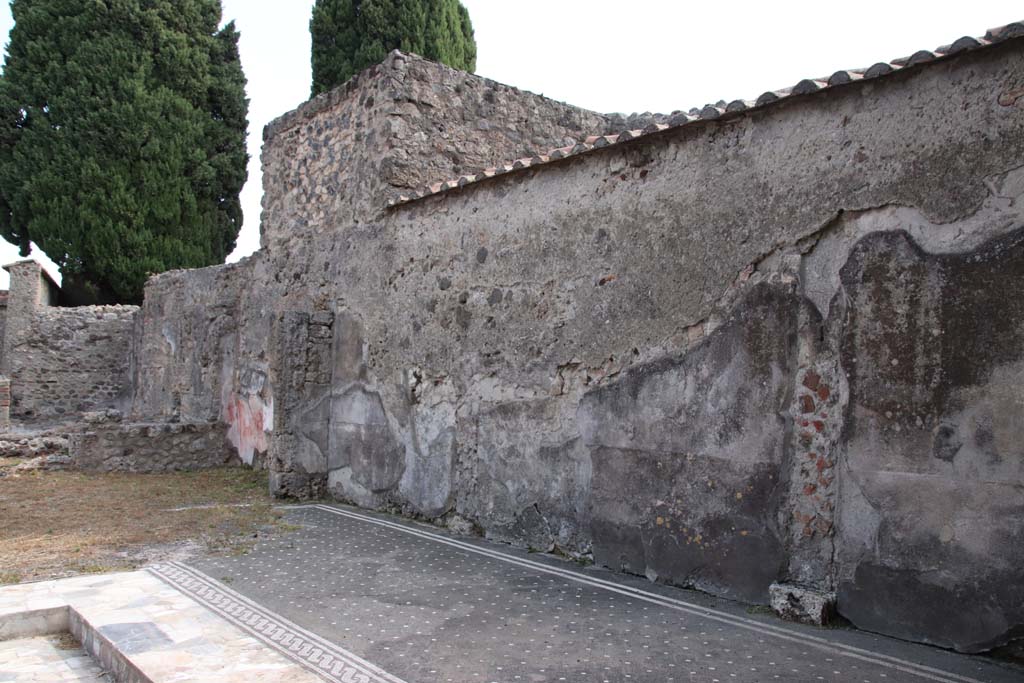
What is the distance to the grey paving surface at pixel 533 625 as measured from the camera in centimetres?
319

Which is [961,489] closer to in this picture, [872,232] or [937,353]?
[937,353]

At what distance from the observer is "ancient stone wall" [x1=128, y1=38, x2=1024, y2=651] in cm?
336

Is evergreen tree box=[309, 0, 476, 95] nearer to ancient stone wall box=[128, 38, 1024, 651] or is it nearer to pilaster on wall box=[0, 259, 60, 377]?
pilaster on wall box=[0, 259, 60, 377]

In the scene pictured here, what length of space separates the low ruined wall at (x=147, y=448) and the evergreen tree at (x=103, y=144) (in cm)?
1257

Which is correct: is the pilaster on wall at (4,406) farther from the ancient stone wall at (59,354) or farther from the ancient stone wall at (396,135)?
the ancient stone wall at (396,135)

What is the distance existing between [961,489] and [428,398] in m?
3.98

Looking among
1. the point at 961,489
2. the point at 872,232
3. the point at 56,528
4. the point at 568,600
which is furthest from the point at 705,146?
the point at 56,528

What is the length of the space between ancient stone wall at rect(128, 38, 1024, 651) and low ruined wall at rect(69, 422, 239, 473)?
3.26 m

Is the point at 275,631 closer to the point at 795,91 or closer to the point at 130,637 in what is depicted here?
the point at 130,637

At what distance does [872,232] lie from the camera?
371 centimetres

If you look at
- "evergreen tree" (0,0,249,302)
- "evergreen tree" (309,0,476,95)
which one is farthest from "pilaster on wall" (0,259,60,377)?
"evergreen tree" (309,0,476,95)

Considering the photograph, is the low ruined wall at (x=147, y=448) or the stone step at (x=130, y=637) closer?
the stone step at (x=130, y=637)

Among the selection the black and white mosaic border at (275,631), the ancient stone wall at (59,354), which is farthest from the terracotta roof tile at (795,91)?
the ancient stone wall at (59,354)

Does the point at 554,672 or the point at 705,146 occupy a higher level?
the point at 705,146
